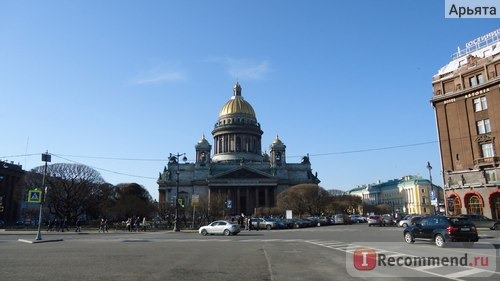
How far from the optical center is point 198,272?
41.9 feet

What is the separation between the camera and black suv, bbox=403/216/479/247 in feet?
70.1

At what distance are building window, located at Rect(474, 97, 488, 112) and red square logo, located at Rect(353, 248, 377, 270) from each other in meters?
39.4

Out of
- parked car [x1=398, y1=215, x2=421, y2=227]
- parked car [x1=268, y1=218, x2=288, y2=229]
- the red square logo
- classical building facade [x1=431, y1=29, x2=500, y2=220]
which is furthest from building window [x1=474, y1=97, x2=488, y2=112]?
the red square logo

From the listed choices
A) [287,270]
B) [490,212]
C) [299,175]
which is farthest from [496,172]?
[299,175]

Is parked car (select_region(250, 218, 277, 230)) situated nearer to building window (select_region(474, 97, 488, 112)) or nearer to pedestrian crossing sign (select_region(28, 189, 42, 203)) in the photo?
pedestrian crossing sign (select_region(28, 189, 42, 203))

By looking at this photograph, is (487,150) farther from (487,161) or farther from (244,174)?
(244,174)

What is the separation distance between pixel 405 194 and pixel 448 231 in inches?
6181

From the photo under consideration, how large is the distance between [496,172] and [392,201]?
137517 millimetres

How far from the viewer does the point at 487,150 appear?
49406 millimetres

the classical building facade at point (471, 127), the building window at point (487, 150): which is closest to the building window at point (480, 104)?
the classical building facade at point (471, 127)

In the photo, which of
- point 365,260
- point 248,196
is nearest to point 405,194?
point 248,196

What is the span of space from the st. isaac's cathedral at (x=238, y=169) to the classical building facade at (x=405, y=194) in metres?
42.7

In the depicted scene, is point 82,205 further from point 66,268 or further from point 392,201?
point 392,201

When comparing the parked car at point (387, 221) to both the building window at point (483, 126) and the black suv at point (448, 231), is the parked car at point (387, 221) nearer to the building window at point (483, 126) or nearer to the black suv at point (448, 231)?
the building window at point (483, 126)
